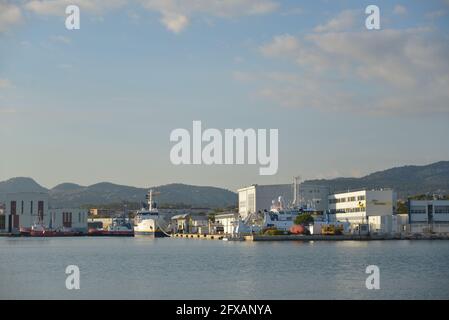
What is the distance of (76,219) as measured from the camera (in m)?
158

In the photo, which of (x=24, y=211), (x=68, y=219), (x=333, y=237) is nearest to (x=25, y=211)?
(x=24, y=211)

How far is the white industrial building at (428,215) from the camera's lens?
97000 millimetres

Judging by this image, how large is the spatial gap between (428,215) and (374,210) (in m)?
6.79

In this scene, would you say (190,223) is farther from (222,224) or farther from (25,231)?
(25,231)

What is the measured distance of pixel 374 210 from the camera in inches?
3873

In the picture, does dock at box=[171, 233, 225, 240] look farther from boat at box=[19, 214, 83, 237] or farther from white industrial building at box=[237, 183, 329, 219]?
boat at box=[19, 214, 83, 237]

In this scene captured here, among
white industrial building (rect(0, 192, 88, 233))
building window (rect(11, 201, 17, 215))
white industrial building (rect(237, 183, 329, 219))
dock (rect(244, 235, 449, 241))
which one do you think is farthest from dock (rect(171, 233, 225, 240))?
building window (rect(11, 201, 17, 215))

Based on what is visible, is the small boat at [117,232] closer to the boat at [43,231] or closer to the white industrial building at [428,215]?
the boat at [43,231]

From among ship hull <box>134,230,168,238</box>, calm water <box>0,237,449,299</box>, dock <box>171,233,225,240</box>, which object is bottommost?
calm water <box>0,237,449,299</box>

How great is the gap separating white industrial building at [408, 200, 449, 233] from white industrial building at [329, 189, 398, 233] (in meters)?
2.62

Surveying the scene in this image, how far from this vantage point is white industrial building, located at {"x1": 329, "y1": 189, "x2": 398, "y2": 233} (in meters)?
96.8
